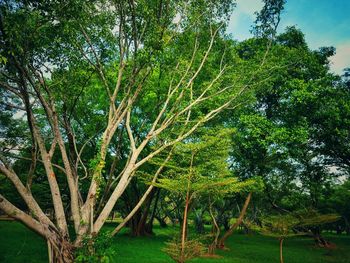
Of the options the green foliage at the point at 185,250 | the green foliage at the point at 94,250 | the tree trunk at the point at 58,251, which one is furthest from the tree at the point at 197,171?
the tree trunk at the point at 58,251

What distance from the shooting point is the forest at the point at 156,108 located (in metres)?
9.48

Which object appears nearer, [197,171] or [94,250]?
[94,250]

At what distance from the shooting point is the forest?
9.48 meters

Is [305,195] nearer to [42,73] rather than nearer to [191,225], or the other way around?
[42,73]

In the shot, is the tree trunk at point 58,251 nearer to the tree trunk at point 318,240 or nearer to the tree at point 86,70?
the tree at point 86,70

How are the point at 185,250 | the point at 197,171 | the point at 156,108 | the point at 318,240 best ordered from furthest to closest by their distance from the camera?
the point at 318,240, the point at 156,108, the point at 197,171, the point at 185,250

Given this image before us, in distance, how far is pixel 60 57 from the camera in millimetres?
A: 11211

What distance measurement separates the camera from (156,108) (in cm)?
1970

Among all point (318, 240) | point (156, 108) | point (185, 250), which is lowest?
point (185, 250)

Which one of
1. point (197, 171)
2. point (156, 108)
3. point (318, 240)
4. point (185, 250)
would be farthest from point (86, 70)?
point (318, 240)

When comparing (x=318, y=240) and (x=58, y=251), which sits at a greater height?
(x=318, y=240)

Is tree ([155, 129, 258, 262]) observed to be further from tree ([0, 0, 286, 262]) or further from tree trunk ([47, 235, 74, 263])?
tree trunk ([47, 235, 74, 263])

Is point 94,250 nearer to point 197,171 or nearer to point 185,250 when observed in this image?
point 185,250

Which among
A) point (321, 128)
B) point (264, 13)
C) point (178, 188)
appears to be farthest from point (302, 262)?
point (264, 13)
